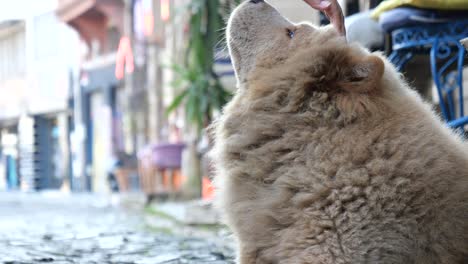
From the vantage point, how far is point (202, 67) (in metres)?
9.18

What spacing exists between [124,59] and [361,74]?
20.0 metres

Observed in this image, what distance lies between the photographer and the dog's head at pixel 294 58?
77.0 inches

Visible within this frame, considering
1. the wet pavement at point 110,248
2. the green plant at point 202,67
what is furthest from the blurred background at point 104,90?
the wet pavement at point 110,248

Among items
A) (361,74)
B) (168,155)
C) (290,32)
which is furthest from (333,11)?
(168,155)

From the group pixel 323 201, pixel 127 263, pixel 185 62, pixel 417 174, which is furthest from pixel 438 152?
pixel 185 62

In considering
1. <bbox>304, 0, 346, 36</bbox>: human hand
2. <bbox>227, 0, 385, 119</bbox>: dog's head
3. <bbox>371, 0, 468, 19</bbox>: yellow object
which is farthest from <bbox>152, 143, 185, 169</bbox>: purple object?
<bbox>227, 0, 385, 119</bbox>: dog's head

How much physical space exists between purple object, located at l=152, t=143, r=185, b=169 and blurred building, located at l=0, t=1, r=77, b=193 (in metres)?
15.5

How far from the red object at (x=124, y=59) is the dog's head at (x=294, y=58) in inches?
722

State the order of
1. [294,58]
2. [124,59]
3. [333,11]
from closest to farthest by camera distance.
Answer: [294,58] < [333,11] < [124,59]

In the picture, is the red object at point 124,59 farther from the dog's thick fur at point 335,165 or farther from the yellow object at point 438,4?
the dog's thick fur at point 335,165

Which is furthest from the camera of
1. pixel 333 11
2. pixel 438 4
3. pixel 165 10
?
pixel 165 10

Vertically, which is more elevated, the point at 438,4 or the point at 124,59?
the point at 124,59

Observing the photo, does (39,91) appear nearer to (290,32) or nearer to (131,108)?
(131,108)

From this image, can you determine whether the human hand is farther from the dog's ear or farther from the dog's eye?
the dog's ear
